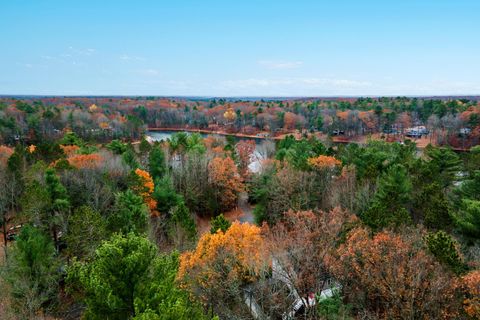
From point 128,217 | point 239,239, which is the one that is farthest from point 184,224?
point 239,239

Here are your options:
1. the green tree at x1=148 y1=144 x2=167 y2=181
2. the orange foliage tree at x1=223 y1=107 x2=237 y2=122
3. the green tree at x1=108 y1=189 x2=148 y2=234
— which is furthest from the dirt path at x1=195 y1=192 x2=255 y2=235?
the orange foliage tree at x1=223 y1=107 x2=237 y2=122

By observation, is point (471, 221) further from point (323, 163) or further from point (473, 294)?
point (323, 163)

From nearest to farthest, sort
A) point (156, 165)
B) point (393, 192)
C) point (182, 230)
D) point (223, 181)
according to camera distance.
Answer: point (182, 230) → point (393, 192) → point (223, 181) → point (156, 165)

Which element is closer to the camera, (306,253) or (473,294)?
(473,294)

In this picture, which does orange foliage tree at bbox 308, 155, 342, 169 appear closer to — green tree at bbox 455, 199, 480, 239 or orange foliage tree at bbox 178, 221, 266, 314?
green tree at bbox 455, 199, 480, 239

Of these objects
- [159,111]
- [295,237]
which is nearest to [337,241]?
[295,237]

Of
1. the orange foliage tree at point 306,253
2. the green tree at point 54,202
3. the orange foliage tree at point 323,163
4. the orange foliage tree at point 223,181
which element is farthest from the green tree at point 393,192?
the green tree at point 54,202
